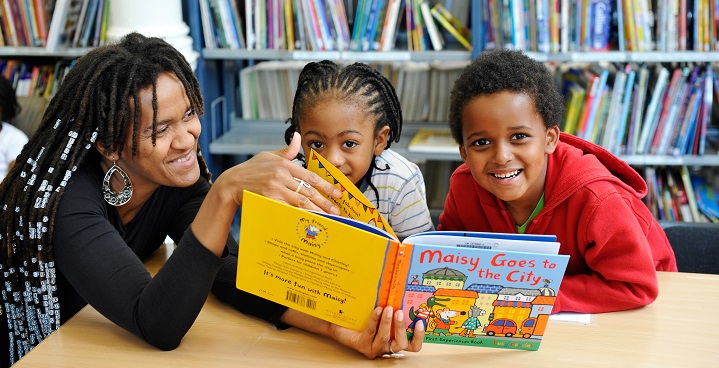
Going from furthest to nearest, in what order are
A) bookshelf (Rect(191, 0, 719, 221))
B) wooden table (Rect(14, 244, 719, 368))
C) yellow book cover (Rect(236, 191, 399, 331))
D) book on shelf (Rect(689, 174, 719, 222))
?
1. book on shelf (Rect(689, 174, 719, 222))
2. bookshelf (Rect(191, 0, 719, 221))
3. wooden table (Rect(14, 244, 719, 368))
4. yellow book cover (Rect(236, 191, 399, 331))

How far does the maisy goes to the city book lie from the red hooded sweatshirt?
0.24m

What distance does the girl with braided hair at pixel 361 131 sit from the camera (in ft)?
5.91

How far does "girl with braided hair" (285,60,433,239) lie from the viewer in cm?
180

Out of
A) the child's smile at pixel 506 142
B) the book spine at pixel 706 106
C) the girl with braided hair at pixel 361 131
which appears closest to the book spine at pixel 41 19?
A: the girl with braided hair at pixel 361 131

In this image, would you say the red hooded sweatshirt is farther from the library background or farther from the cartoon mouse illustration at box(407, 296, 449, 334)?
the library background

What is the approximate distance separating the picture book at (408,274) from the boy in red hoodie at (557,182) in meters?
0.25

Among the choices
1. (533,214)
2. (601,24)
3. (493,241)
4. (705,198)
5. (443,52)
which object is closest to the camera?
(493,241)

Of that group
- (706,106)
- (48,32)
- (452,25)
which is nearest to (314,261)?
(452,25)

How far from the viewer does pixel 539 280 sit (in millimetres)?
1298

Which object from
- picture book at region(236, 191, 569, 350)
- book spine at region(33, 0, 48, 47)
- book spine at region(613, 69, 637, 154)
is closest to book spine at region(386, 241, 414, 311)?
picture book at region(236, 191, 569, 350)

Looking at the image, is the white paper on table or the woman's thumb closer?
the woman's thumb

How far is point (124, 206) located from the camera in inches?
67.9

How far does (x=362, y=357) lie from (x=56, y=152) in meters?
0.72

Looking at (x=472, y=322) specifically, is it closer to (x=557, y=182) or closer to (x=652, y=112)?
(x=557, y=182)
